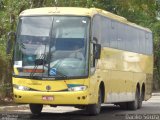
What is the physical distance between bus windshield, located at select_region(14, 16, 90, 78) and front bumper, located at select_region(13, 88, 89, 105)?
0.57 meters

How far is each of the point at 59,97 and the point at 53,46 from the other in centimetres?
167

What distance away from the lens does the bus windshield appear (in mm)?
18062

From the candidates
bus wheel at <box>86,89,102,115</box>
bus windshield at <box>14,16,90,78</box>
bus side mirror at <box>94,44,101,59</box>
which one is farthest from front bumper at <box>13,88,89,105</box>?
bus wheel at <box>86,89,102,115</box>

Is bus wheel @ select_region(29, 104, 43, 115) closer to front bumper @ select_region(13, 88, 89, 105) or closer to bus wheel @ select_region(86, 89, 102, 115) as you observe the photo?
bus wheel @ select_region(86, 89, 102, 115)

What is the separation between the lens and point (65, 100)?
17.8m

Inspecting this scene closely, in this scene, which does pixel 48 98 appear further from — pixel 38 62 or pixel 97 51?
pixel 97 51

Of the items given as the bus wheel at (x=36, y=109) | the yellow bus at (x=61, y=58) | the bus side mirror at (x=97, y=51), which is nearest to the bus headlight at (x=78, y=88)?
the yellow bus at (x=61, y=58)

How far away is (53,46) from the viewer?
60.0ft

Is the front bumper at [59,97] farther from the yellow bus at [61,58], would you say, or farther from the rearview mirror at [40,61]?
the rearview mirror at [40,61]

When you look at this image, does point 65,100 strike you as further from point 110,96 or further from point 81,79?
point 110,96

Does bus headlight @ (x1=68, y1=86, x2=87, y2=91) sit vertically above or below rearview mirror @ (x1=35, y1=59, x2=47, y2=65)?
below

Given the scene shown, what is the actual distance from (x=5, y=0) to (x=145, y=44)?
7.07m

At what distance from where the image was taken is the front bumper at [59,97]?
699 inches

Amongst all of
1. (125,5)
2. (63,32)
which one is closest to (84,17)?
(63,32)
